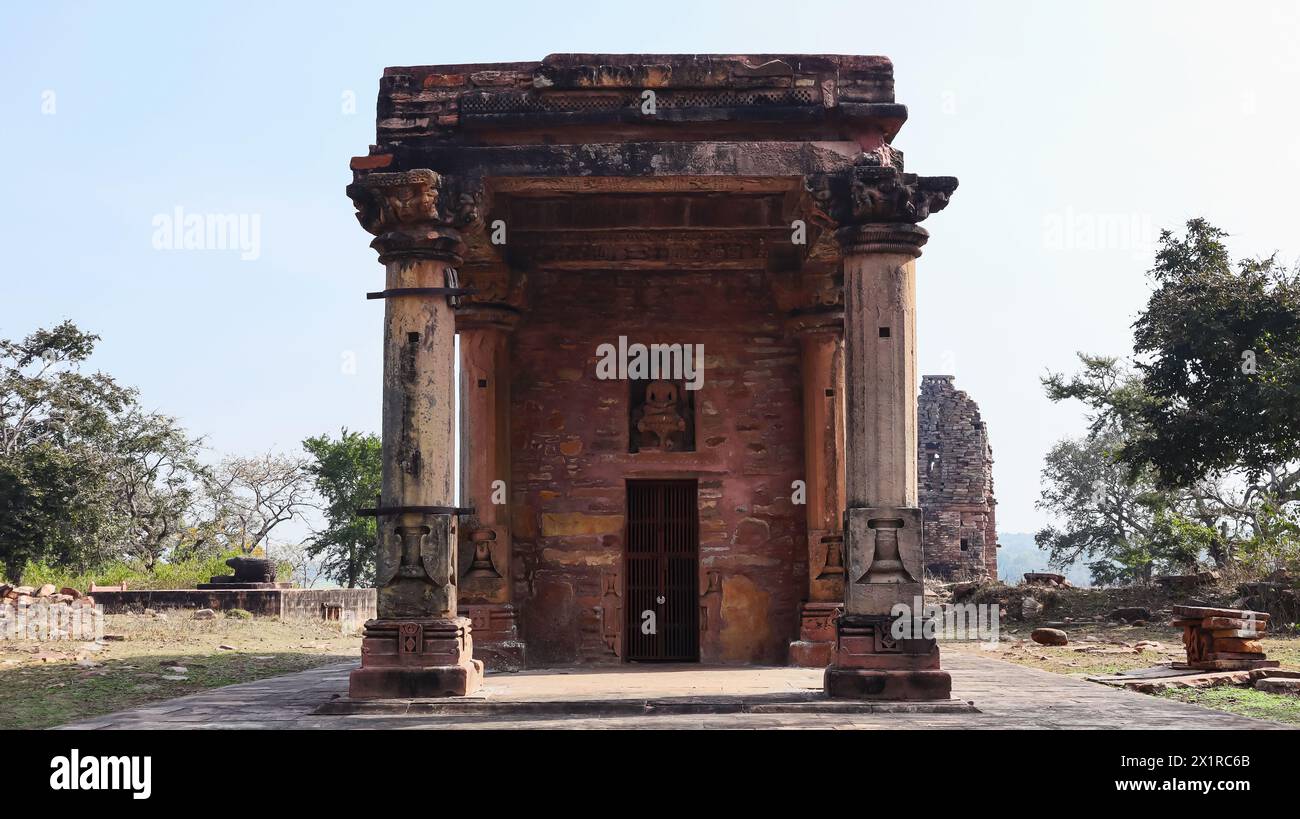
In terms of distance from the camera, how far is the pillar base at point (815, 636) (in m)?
13.5

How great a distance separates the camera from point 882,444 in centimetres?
1030

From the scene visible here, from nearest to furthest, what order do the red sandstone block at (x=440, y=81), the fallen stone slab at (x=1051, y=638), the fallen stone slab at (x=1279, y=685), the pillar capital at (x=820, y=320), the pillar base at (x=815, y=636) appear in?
the red sandstone block at (x=440, y=81) → the fallen stone slab at (x=1279, y=685) → the pillar base at (x=815, y=636) → the pillar capital at (x=820, y=320) → the fallen stone slab at (x=1051, y=638)

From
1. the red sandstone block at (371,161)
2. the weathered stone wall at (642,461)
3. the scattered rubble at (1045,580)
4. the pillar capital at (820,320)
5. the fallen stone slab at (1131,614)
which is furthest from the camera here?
the scattered rubble at (1045,580)

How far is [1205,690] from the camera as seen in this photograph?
461 inches

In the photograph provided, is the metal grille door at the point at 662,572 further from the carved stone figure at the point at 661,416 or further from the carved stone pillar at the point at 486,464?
the carved stone pillar at the point at 486,464

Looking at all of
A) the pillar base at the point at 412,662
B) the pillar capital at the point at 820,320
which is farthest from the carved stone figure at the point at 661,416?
the pillar base at the point at 412,662

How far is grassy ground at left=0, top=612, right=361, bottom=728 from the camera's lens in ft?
36.7

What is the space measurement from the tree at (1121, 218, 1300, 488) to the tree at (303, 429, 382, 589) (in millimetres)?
29715

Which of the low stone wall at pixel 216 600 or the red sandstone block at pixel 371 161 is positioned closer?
the red sandstone block at pixel 371 161

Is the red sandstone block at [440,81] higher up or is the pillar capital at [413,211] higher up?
the red sandstone block at [440,81]

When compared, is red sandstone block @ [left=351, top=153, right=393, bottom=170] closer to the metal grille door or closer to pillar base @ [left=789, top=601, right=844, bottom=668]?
the metal grille door

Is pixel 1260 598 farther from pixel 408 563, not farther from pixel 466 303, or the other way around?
pixel 408 563

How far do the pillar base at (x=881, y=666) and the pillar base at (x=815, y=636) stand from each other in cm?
344
